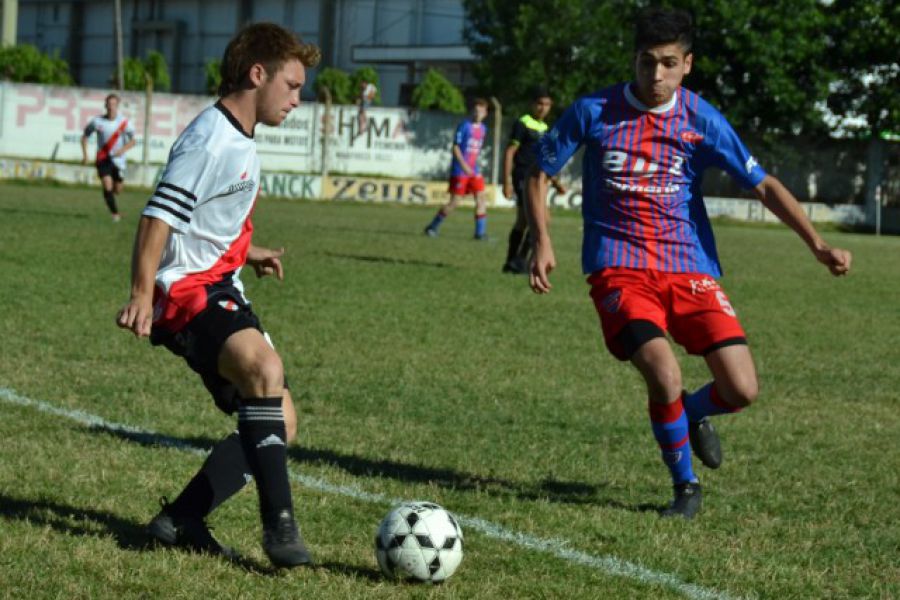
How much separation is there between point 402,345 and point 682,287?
4482 millimetres

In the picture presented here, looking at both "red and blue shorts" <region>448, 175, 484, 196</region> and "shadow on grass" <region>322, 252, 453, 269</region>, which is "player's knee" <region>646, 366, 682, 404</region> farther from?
"red and blue shorts" <region>448, 175, 484, 196</region>

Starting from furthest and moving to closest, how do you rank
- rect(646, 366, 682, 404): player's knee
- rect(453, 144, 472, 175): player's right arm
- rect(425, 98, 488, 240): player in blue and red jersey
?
rect(425, 98, 488, 240): player in blue and red jersey → rect(453, 144, 472, 175): player's right arm → rect(646, 366, 682, 404): player's knee

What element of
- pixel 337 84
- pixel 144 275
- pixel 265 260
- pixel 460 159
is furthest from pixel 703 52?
pixel 144 275

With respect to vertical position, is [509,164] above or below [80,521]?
above

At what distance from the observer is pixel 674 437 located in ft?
18.7

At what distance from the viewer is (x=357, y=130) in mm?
39625

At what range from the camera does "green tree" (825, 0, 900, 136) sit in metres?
41.6

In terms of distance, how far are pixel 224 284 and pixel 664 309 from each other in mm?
1929

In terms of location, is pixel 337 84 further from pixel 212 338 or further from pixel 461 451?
pixel 212 338

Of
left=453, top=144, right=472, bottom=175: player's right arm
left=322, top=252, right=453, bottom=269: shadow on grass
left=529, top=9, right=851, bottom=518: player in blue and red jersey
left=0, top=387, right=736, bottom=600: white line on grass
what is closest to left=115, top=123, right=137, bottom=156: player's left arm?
left=453, top=144, right=472, bottom=175: player's right arm

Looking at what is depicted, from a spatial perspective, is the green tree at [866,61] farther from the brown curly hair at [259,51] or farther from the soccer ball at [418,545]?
the soccer ball at [418,545]

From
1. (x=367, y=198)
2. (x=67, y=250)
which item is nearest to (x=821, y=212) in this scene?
(x=367, y=198)

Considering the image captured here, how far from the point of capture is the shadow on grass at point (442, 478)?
5824mm

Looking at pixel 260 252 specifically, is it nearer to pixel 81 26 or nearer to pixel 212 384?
pixel 212 384
